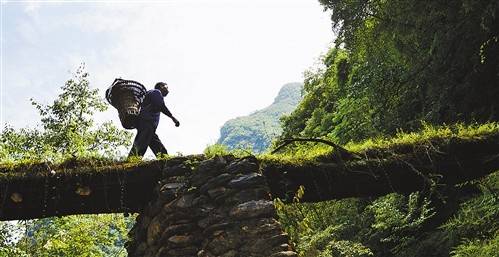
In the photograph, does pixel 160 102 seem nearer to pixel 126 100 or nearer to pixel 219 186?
pixel 126 100

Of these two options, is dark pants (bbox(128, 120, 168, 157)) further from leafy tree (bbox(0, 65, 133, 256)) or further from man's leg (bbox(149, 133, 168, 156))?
leafy tree (bbox(0, 65, 133, 256))

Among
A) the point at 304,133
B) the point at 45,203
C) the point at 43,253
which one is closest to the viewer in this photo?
the point at 45,203

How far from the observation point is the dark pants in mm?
5461

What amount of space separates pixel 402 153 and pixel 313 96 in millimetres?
20317

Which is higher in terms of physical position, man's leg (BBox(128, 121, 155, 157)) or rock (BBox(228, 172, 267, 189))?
man's leg (BBox(128, 121, 155, 157))

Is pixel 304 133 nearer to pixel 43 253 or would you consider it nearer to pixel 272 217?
pixel 43 253

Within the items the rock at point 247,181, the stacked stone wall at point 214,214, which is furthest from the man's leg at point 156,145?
the rock at point 247,181

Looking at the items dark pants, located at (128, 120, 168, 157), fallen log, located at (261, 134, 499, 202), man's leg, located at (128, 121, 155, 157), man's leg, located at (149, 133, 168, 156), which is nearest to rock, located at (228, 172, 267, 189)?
fallen log, located at (261, 134, 499, 202)

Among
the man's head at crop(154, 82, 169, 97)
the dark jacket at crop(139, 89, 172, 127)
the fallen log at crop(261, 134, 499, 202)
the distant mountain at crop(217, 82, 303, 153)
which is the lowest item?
the fallen log at crop(261, 134, 499, 202)

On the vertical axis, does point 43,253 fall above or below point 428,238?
above

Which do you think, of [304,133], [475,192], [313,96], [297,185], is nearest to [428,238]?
[475,192]

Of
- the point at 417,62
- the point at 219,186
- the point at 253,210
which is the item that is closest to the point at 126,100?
the point at 219,186

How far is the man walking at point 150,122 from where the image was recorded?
5504 mm

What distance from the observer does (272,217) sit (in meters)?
3.92
